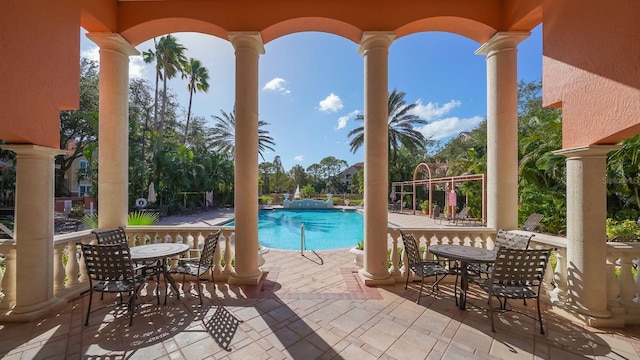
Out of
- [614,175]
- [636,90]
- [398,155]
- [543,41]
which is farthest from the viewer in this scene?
[398,155]

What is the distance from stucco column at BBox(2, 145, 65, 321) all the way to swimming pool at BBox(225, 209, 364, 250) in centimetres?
745

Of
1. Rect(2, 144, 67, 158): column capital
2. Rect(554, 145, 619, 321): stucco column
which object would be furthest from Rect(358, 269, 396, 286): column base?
Rect(2, 144, 67, 158): column capital

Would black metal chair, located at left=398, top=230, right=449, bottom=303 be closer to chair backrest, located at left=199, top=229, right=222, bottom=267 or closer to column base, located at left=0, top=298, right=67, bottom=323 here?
chair backrest, located at left=199, top=229, right=222, bottom=267

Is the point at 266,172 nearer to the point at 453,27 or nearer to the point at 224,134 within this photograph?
the point at 224,134

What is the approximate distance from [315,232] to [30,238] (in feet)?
40.0

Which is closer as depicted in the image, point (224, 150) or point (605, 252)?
point (605, 252)

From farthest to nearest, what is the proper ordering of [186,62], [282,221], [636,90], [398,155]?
[398,155]
[186,62]
[282,221]
[636,90]

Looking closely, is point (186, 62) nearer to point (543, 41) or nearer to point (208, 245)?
point (208, 245)

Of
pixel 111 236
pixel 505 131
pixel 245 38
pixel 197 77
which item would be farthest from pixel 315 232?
pixel 197 77

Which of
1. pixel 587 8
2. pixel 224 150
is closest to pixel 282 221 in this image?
pixel 224 150

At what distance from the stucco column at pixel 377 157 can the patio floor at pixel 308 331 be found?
0.57 meters

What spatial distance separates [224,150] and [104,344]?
27213mm

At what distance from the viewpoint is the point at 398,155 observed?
88.4 ft

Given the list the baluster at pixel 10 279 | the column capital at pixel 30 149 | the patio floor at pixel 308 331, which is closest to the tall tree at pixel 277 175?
the patio floor at pixel 308 331
